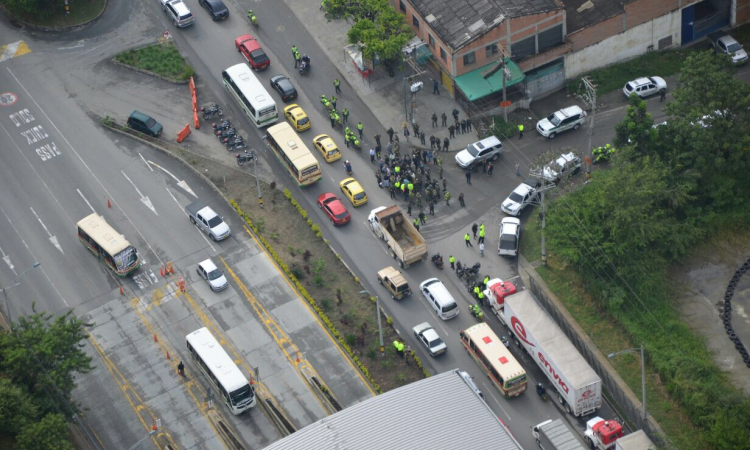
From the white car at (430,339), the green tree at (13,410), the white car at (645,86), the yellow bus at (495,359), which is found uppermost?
the green tree at (13,410)

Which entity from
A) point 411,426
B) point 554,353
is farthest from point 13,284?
point 554,353

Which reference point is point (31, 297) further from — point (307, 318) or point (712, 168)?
point (712, 168)

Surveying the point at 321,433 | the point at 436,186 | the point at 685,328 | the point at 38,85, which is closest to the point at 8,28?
the point at 38,85

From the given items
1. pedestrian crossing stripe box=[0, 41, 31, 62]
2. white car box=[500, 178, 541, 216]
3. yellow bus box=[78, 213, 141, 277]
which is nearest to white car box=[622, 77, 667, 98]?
white car box=[500, 178, 541, 216]

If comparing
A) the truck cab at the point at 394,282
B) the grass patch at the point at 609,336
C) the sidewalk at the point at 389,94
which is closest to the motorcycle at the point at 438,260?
the truck cab at the point at 394,282

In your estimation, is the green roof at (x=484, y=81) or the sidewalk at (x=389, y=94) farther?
the sidewalk at (x=389, y=94)

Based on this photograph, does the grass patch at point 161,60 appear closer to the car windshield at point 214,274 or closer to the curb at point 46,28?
the curb at point 46,28

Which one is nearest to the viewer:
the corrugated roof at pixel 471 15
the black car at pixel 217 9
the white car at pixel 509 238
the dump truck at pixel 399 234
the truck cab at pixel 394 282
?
the truck cab at pixel 394 282
